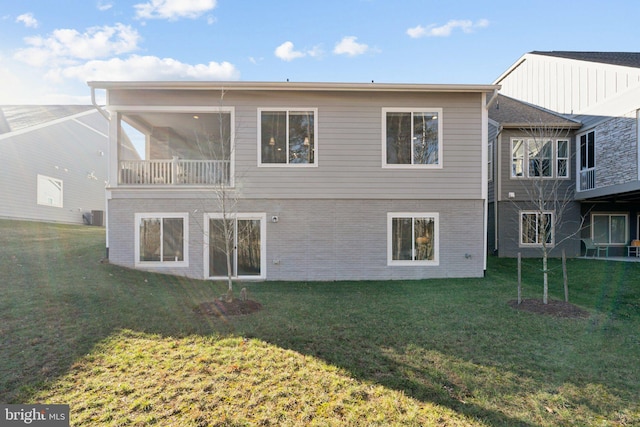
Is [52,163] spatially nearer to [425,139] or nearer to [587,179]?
[425,139]

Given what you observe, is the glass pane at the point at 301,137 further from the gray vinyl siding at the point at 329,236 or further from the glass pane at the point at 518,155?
the glass pane at the point at 518,155

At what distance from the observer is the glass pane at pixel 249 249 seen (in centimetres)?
897

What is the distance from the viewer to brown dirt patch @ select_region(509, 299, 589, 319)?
18.9ft

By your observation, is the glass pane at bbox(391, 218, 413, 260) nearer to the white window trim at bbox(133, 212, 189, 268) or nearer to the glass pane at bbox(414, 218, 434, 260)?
the glass pane at bbox(414, 218, 434, 260)

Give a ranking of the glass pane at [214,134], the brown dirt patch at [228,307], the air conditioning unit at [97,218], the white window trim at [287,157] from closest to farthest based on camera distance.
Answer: the brown dirt patch at [228,307], the white window trim at [287,157], the glass pane at [214,134], the air conditioning unit at [97,218]

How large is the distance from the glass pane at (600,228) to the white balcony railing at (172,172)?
16.1 m

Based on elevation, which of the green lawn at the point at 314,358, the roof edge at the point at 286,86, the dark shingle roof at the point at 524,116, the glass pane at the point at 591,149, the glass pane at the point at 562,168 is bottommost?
the green lawn at the point at 314,358

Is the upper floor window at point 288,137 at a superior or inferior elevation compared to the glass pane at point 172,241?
superior

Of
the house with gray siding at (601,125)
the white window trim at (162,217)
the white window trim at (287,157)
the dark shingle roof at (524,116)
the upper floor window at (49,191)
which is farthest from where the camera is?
the upper floor window at (49,191)

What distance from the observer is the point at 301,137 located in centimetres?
911

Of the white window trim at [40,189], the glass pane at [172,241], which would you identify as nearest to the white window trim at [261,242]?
the glass pane at [172,241]

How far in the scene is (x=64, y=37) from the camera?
10516 mm

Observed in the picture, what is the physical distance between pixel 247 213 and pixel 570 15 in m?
12.8

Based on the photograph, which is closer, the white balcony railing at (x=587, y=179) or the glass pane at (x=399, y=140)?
the glass pane at (x=399, y=140)
